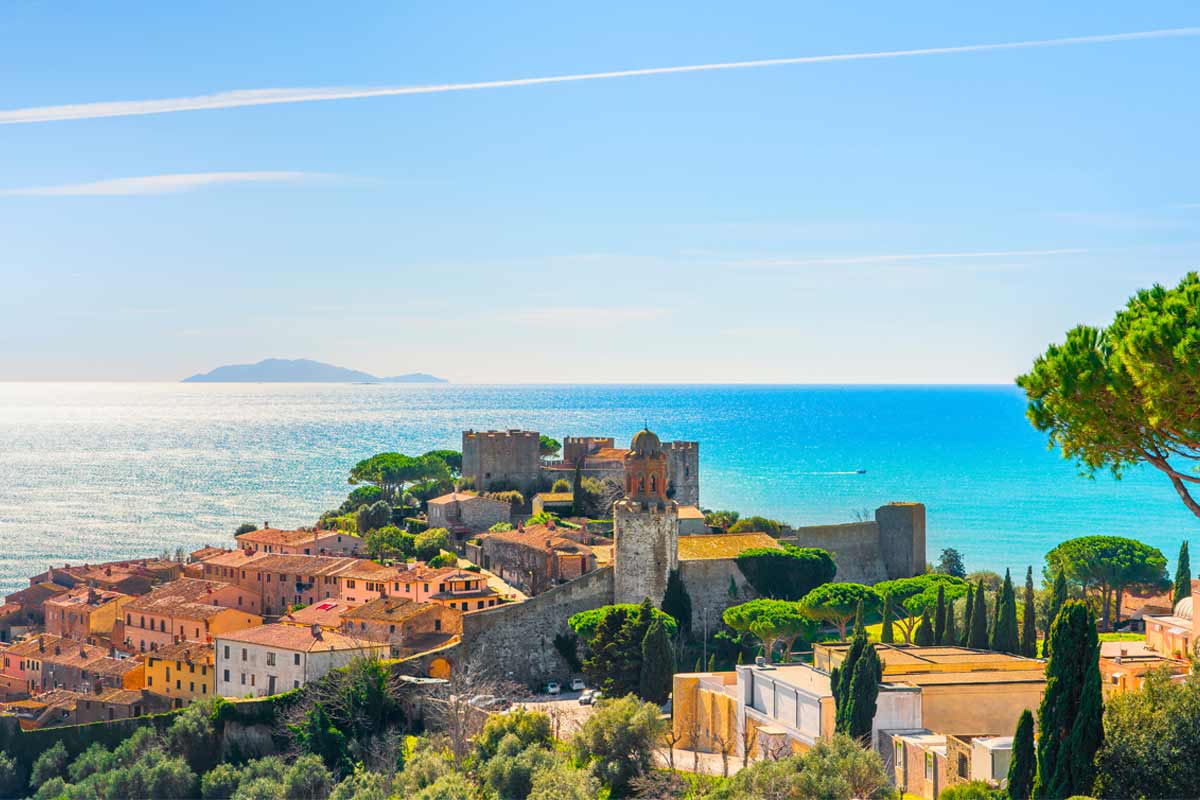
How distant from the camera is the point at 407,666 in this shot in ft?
104

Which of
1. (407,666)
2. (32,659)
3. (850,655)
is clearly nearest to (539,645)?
(407,666)

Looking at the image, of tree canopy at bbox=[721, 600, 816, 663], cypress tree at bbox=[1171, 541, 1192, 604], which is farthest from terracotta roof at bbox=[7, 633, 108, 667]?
cypress tree at bbox=[1171, 541, 1192, 604]

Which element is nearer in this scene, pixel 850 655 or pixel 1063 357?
pixel 1063 357

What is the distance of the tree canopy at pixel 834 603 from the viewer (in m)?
33.1

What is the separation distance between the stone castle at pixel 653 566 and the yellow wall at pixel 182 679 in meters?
6.78

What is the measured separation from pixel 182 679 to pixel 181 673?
0.56ft

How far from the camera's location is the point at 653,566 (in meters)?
34.9

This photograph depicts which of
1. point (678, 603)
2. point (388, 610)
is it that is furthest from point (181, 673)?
point (678, 603)

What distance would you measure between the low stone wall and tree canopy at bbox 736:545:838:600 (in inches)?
Result: 172

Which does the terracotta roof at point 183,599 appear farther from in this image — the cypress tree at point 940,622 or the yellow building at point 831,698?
the cypress tree at point 940,622

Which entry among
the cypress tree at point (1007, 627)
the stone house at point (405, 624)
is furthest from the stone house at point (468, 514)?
the cypress tree at point (1007, 627)

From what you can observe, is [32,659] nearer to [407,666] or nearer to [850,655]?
[407,666]

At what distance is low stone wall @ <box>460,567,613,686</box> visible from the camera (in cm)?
3256

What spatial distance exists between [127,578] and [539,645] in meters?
18.9
